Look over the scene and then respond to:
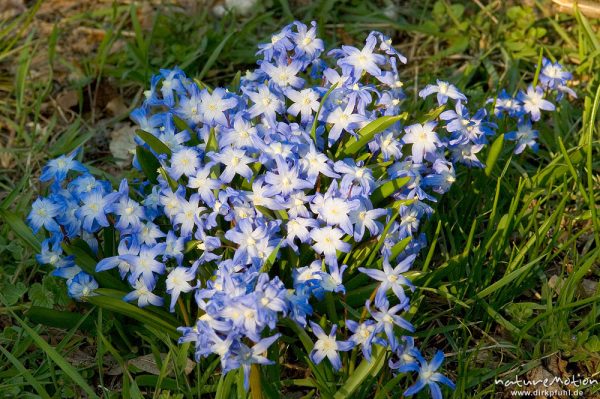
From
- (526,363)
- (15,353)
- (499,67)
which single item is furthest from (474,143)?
(15,353)

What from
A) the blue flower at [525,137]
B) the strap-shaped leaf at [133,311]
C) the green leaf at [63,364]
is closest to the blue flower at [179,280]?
the strap-shaped leaf at [133,311]

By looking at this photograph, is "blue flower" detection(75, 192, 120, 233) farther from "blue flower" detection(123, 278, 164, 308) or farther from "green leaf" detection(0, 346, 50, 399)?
"green leaf" detection(0, 346, 50, 399)

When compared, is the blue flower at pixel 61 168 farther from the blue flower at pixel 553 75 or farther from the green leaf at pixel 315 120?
the blue flower at pixel 553 75

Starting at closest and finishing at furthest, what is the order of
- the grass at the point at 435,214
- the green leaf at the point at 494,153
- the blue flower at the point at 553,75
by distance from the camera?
the grass at the point at 435,214 < the green leaf at the point at 494,153 < the blue flower at the point at 553,75

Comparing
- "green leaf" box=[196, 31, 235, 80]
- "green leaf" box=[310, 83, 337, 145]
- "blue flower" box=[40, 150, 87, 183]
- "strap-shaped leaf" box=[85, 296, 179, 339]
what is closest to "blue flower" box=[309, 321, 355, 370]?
"strap-shaped leaf" box=[85, 296, 179, 339]

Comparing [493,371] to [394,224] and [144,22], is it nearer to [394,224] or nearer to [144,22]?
[394,224]

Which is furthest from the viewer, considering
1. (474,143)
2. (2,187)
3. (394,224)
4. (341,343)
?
(2,187)

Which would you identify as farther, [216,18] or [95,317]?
[216,18]
